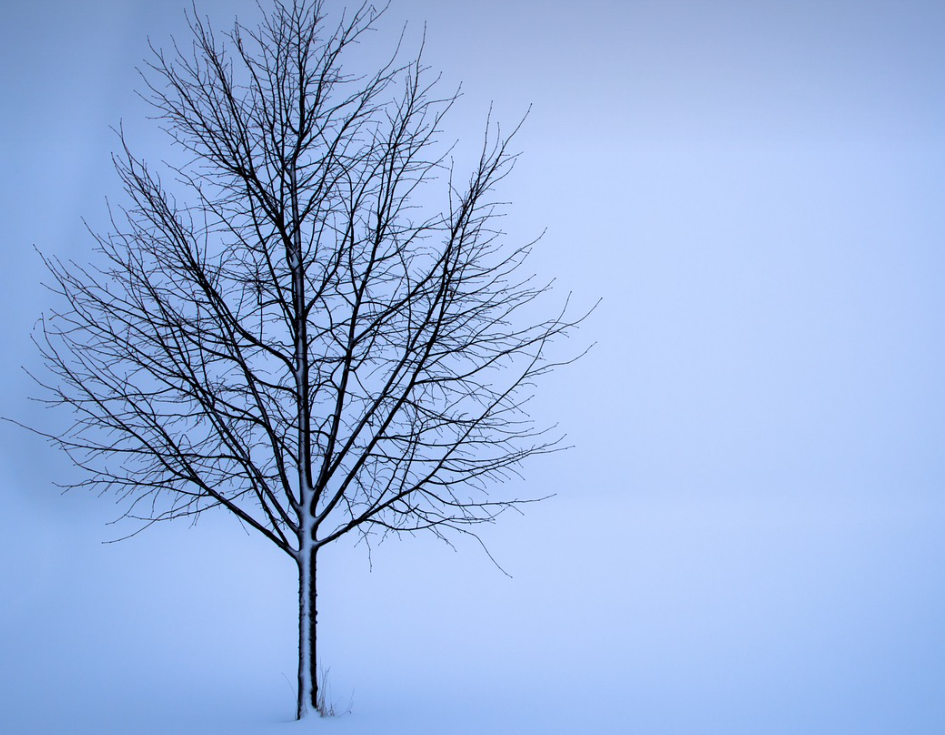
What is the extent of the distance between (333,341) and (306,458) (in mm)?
710

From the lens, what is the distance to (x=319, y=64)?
5.06 m

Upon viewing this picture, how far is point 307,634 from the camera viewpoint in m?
4.57

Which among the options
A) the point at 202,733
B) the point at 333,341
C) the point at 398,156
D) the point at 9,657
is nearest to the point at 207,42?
the point at 398,156

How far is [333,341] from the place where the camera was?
4.83 metres

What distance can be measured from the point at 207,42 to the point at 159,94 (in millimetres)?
433

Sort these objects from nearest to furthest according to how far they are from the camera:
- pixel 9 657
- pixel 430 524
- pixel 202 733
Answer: pixel 202 733 → pixel 430 524 → pixel 9 657

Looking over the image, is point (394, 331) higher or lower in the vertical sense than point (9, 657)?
higher

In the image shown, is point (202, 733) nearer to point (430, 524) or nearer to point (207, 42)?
point (430, 524)

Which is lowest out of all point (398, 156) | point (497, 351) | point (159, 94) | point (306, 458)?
point (306, 458)

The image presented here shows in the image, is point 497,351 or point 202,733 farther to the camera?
A: point 497,351

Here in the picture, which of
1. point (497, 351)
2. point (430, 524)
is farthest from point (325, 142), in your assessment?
point (430, 524)

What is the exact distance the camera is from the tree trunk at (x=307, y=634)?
4555 mm

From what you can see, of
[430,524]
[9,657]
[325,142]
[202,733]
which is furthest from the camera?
[9,657]

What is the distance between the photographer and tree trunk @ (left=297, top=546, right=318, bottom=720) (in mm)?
4555
